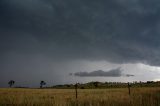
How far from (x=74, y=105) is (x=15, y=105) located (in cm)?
467

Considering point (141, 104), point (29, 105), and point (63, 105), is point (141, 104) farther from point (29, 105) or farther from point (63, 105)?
point (29, 105)

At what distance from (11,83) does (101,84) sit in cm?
9427

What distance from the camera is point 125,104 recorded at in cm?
1499

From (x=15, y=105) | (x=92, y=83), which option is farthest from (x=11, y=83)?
(x=15, y=105)

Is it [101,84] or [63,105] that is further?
[101,84]

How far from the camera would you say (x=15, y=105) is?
1684 cm

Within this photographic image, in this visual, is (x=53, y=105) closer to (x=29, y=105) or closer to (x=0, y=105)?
(x=29, y=105)

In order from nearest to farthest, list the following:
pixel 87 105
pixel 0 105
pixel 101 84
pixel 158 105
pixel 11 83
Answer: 1. pixel 158 105
2. pixel 87 105
3. pixel 0 105
4. pixel 101 84
5. pixel 11 83

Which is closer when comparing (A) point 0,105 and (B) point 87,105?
(B) point 87,105

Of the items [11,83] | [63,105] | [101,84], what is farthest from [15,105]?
[11,83]

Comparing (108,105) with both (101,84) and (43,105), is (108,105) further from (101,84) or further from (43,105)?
(101,84)

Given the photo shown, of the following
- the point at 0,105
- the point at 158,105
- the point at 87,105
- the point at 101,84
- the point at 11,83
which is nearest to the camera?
the point at 158,105

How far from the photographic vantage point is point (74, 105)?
49.9 ft

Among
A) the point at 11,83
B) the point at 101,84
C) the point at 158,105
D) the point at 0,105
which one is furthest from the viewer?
the point at 11,83
